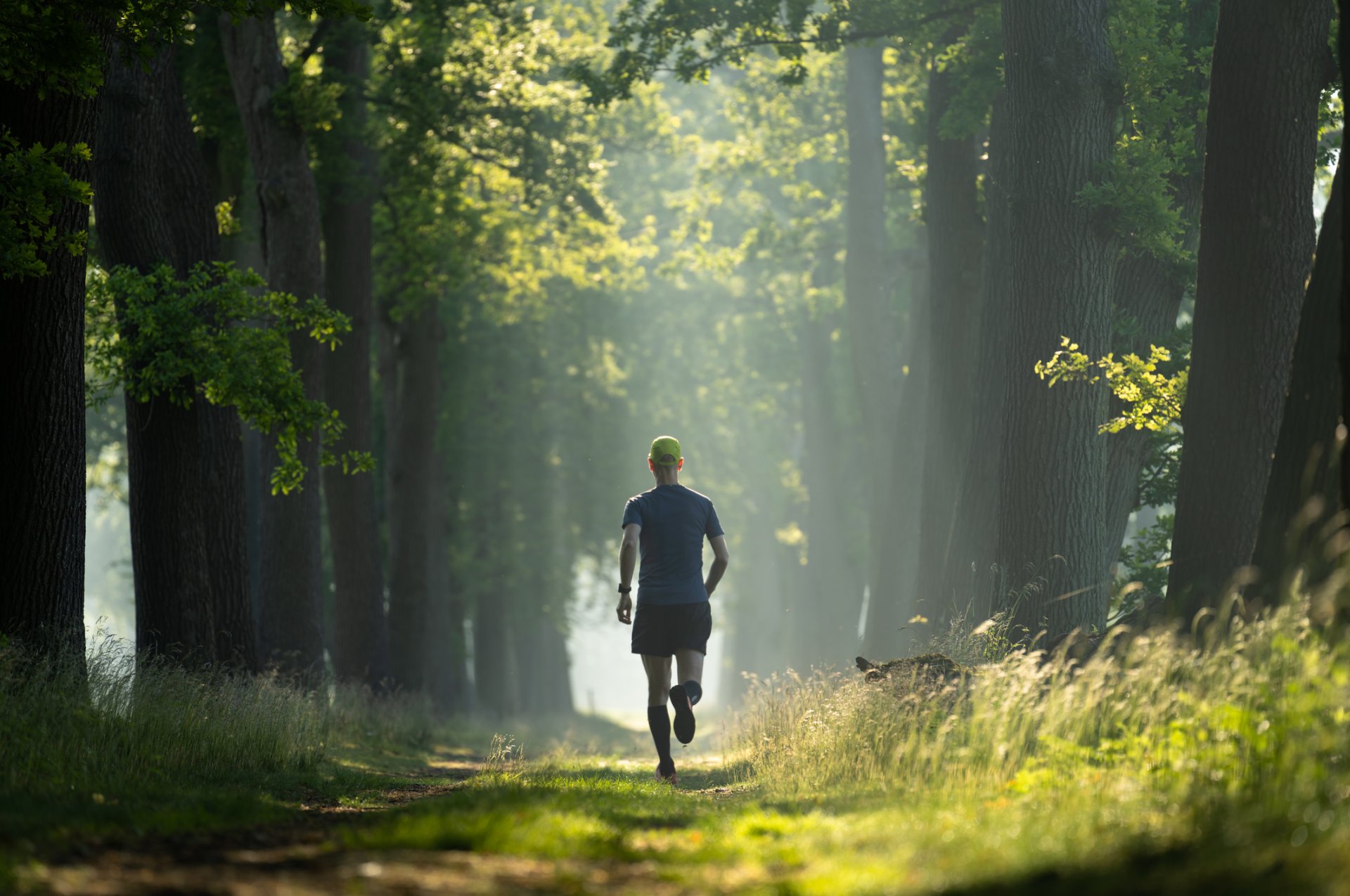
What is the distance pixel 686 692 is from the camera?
9805 mm

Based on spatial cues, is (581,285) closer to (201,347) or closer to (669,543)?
(201,347)

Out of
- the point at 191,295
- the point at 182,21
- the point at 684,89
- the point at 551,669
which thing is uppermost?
the point at 684,89

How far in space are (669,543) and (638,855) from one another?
4578 mm

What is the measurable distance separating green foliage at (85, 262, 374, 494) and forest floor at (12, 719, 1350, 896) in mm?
5795

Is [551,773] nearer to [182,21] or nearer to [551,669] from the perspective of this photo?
[182,21]

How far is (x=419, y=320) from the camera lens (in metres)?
24.9

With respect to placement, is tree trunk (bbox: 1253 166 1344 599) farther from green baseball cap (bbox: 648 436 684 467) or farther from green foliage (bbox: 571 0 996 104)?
green foliage (bbox: 571 0 996 104)

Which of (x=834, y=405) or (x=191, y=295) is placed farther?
(x=834, y=405)

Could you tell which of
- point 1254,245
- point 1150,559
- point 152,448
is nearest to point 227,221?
point 152,448

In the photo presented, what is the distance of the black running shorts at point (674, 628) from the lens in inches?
388

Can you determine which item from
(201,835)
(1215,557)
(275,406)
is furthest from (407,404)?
(201,835)

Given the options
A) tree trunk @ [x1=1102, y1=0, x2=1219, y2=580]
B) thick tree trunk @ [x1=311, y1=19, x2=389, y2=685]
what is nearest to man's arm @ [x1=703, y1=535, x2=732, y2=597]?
tree trunk @ [x1=1102, y1=0, x2=1219, y2=580]

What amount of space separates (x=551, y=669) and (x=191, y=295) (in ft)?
97.8

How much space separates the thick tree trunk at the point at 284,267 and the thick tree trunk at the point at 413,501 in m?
5.49
